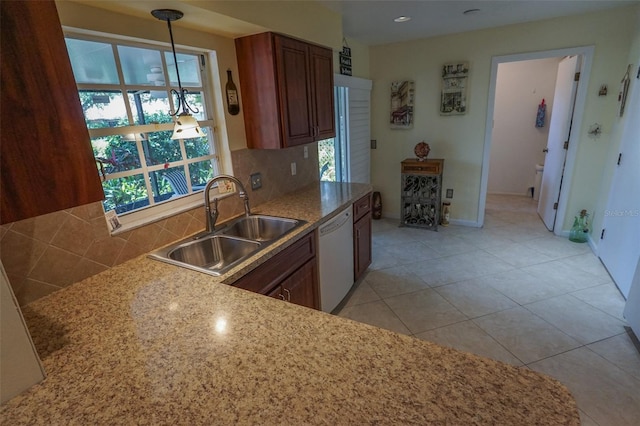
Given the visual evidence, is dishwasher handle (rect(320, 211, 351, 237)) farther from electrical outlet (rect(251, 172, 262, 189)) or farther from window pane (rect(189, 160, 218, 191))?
window pane (rect(189, 160, 218, 191))

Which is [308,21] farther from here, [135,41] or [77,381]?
[77,381]

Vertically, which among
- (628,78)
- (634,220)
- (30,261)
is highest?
(628,78)

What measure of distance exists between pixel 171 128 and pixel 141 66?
340 millimetres

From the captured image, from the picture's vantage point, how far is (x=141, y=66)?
1672mm

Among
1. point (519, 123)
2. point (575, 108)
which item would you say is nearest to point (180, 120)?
point (575, 108)

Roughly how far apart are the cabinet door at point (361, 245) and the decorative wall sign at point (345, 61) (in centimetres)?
185

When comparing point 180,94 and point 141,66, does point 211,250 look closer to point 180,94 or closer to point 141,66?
point 180,94

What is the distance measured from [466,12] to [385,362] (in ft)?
10.9

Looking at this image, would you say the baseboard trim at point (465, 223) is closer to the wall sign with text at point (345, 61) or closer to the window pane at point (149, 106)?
the wall sign with text at point (345, 61)

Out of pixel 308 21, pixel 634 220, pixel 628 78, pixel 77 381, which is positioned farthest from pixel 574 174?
pixel 77 381

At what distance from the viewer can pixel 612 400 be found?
1653mm

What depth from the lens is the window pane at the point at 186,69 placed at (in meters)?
1.81

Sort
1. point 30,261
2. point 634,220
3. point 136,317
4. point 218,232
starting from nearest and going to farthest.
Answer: point 136,317 < point 30,261 < point 218,232 < point 634,220

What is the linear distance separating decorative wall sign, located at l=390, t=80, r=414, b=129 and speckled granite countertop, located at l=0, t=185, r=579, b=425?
372cm
